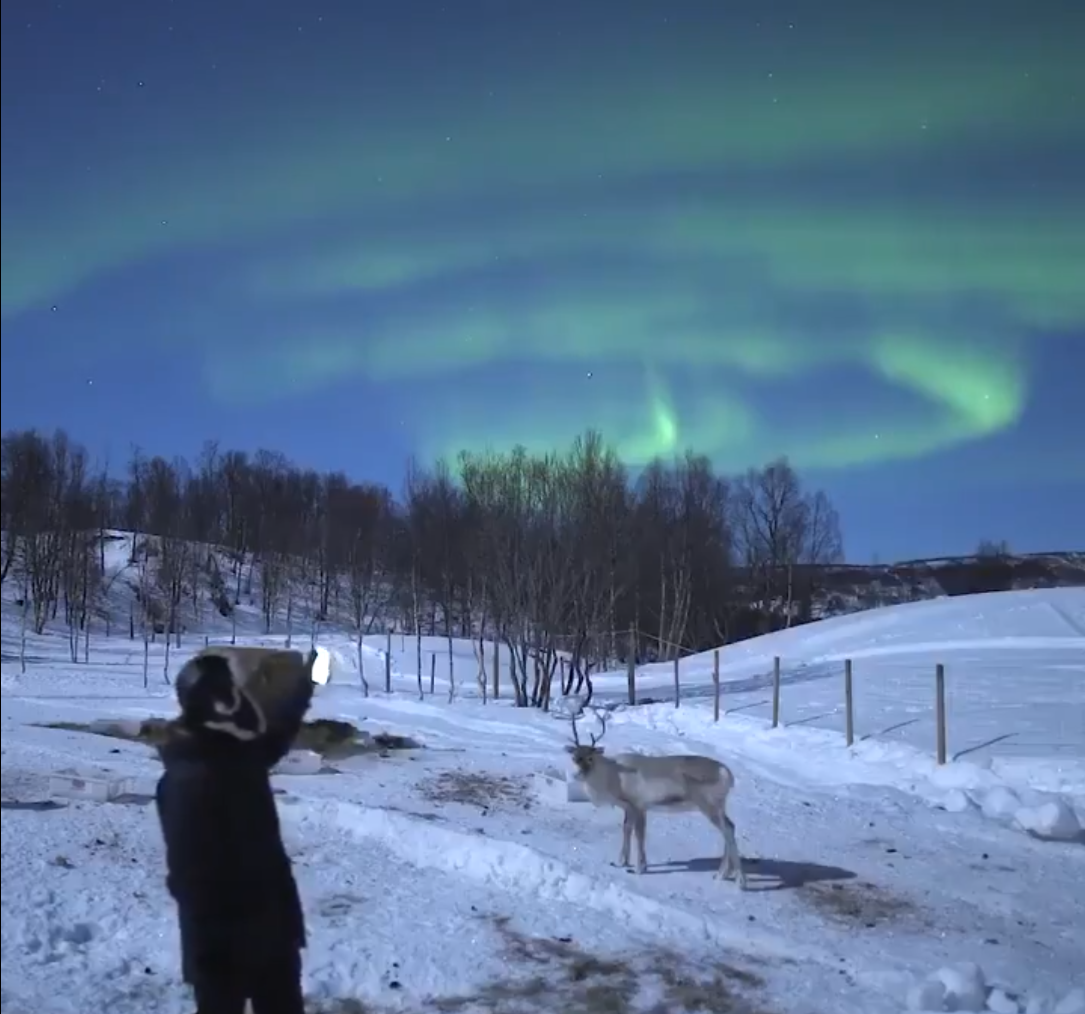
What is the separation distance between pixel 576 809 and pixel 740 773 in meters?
1.49

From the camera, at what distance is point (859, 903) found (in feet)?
15.7

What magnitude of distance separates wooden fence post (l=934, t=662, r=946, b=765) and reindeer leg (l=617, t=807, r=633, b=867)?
241cm

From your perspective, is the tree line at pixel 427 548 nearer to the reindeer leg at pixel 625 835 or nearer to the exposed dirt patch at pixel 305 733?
the exposed dirt patch at pixel 305 733

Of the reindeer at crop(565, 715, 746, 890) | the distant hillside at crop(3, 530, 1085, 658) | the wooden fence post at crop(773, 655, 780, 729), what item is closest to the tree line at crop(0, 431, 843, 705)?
the distant hillside at crop(3, 530, 1085, 658)

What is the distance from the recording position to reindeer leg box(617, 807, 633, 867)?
5.13 m

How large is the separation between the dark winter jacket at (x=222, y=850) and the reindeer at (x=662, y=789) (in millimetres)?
3707

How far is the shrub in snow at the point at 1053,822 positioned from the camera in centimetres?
596

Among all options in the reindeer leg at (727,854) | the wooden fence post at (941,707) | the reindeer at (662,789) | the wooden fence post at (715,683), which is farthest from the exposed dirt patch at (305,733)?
Result: the wooden fence post at (941,707)

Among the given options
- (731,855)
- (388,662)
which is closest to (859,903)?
(731,855)

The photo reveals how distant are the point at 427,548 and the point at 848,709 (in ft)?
16.7

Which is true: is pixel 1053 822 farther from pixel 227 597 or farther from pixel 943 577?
pixel 227 597

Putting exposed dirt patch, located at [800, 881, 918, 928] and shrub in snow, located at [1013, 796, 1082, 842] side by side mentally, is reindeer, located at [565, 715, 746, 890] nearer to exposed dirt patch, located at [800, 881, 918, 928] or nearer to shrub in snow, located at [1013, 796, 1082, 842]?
exposed dirt patch, located at [800, 881, 918, 928]

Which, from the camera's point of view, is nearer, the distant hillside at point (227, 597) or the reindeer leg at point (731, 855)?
the distant hillside at point (227, 597)

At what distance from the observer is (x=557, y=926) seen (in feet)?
13.5
